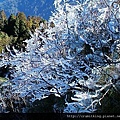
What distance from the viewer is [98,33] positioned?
5.28m

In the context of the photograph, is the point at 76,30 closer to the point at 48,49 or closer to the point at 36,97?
the point at 48,49

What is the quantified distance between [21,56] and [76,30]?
964 mm

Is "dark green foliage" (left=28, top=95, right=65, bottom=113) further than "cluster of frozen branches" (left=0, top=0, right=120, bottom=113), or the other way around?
"dark green foliage" (left=28, top=95, right=65, bottom=113)

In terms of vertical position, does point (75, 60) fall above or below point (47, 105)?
above

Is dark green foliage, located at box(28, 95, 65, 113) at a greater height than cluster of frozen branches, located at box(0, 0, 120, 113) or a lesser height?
lesser

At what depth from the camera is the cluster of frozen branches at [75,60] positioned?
174 inches

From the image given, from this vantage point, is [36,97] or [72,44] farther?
[72,44]

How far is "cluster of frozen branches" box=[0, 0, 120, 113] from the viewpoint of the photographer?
443 centimetres

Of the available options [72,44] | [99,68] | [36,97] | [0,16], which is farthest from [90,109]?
[0,16]

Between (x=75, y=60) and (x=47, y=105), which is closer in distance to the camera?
(x=75, y=60)

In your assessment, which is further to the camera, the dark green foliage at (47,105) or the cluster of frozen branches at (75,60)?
the dark green foliage at (47,105)

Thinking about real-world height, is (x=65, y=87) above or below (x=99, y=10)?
below

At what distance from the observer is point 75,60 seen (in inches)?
196

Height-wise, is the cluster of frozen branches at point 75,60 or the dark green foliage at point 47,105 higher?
the cluster of frozen branches at point 75,60
